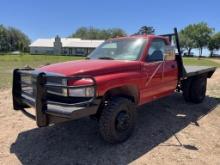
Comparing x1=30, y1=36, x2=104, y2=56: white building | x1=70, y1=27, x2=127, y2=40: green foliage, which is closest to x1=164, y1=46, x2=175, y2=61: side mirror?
x1=30, y1=36, x2=104, y2=56: white building

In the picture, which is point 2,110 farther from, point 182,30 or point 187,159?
point 182,30

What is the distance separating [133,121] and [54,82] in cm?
166

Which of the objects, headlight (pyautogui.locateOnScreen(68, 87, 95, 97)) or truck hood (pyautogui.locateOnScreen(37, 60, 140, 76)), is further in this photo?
truck hood (pyautogui.locateOnScreen(37, 60, 140, 76))

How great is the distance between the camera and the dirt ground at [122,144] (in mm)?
4562

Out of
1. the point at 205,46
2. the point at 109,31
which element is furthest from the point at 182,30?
the point at 109,31

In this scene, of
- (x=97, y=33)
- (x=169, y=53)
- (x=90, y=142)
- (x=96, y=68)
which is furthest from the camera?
(x=97, y=33)

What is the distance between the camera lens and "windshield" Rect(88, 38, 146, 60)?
5.69m

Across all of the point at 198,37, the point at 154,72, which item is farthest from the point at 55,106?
the point at 198,37

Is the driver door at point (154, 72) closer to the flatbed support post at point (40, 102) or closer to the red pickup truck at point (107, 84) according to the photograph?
the red pickup truck at point (107, 84)

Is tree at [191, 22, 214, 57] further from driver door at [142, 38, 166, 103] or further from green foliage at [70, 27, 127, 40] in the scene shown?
driver door at [142, 38, 166, 103]

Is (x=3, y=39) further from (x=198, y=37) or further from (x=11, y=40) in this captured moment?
(x=198, y=37)

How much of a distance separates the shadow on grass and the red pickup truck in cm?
32

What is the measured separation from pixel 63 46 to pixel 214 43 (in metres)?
47.4

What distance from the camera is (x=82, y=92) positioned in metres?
4.31
